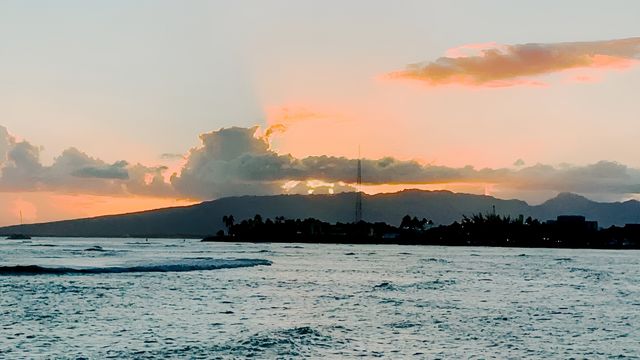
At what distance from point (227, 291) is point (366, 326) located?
93.9 ft

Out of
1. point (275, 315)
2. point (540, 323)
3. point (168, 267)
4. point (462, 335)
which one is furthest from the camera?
point (168, 267)

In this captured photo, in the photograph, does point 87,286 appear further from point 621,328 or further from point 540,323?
point 621,328

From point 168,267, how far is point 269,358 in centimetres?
8230

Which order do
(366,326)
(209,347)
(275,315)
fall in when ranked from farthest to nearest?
(275,315), (366,326), (209,347)

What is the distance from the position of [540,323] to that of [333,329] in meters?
14.2

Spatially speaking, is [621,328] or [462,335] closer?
[462,335]

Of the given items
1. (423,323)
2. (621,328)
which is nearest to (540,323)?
(621,328)

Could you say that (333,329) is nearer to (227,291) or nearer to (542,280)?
(227,291)

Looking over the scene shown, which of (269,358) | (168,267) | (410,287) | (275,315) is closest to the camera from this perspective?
(269,358)

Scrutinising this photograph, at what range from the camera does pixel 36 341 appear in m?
37.9

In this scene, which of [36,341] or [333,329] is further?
[333,329]

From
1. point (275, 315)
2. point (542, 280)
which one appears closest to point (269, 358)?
point (275, 315)

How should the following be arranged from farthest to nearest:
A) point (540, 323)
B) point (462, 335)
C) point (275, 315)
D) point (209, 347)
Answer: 1. point (275, 315)
2. point (540, 323)
3. point (462, 335)
4. point (209, 347)

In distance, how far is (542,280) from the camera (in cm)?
9669
